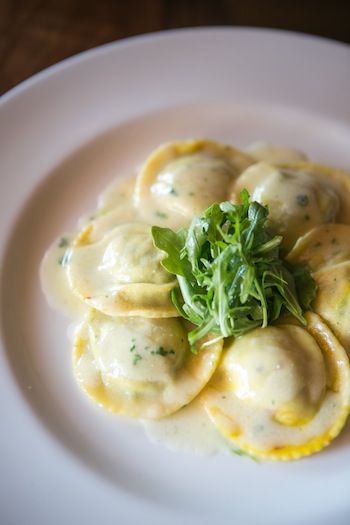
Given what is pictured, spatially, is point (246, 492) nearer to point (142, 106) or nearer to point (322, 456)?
point (322, 456)

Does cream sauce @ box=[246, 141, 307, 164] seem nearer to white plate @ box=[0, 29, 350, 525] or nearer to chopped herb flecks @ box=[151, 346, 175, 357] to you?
white plate @ box=[0, 29, 350, 525]

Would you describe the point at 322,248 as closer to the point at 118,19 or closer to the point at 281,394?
the point at 281,394

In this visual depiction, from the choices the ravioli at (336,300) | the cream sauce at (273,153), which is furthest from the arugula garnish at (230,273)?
the cream sauce at (273,153)

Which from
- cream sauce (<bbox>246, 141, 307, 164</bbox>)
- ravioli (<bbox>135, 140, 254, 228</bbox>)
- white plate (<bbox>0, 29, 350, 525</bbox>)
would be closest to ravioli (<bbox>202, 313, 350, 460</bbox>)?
white plate (<bbox>0, 29, 350, 525</bbox>)

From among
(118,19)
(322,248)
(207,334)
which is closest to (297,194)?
(322,248)

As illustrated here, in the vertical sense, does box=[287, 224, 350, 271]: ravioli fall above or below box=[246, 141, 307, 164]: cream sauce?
below

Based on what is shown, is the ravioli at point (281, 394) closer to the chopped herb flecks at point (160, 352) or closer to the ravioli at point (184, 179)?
the chopped herb flecks at point (160, 352)
